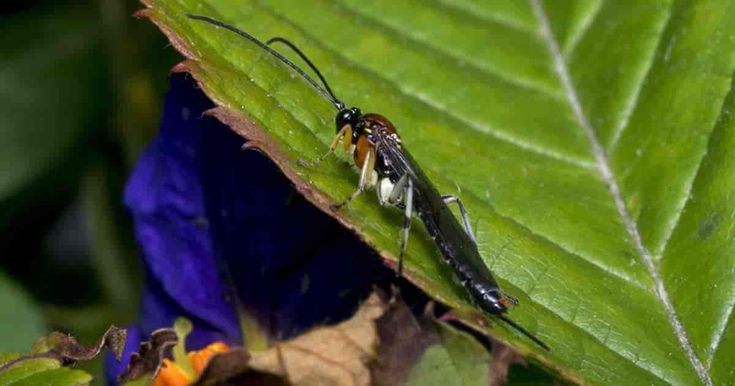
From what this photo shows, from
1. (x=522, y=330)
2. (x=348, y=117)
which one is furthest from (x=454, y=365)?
(x=348, y=117)

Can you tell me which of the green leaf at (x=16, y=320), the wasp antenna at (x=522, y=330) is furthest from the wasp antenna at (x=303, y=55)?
the green leaf at (x=16, y=320)

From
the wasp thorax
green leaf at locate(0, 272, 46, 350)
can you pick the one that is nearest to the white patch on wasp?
the wasp thorax

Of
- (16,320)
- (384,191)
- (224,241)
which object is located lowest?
(16,320)

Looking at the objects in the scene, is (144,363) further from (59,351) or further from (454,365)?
(454,365)

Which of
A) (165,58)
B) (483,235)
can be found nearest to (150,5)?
(483,235)

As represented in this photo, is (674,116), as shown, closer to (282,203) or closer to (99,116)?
(282,203)

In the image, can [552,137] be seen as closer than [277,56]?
No

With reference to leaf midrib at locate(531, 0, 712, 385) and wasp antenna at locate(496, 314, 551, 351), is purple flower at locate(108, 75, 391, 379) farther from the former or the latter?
leaf midrib at locate(531, 0, 712, 385)
